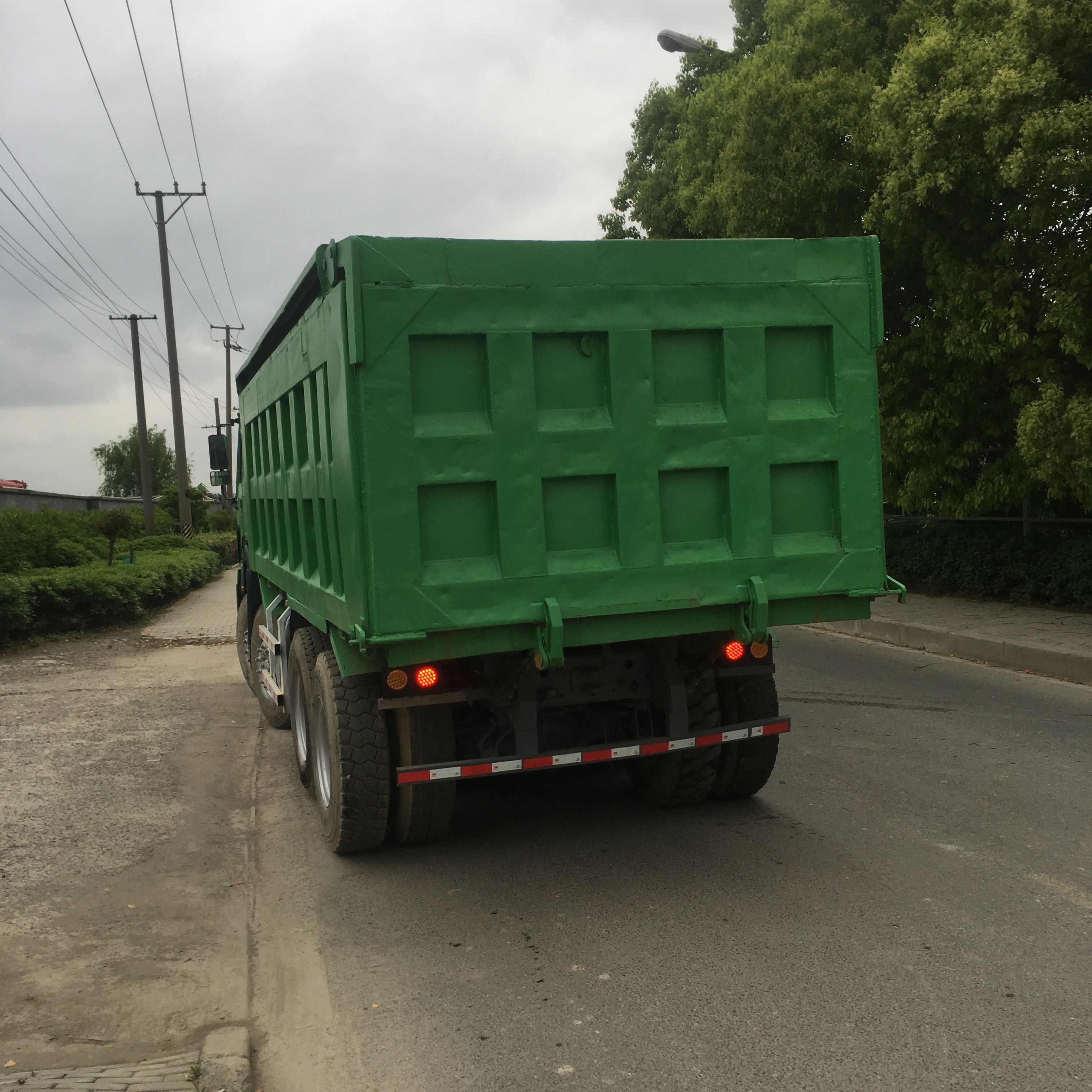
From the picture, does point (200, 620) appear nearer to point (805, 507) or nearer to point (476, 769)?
point (476, 769)

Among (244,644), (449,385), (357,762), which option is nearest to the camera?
(449,385)

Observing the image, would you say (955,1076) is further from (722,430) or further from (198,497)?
(198,497)

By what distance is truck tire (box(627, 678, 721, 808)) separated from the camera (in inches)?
223

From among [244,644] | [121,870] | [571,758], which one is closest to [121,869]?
[121,870]

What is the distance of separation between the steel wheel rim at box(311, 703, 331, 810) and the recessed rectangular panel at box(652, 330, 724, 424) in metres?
2.33

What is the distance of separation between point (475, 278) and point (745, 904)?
9.35 ft

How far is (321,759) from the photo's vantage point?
19.9 feet

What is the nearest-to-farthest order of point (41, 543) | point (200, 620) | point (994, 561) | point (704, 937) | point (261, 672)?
point (704, 937) → point (261, 672) → point (994, 561) → point (200, 620) → point (41, 543)

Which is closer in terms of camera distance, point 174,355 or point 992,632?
point 992,632

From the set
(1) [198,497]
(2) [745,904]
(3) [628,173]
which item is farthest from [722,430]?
(1) [198,497]

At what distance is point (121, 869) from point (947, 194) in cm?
1057

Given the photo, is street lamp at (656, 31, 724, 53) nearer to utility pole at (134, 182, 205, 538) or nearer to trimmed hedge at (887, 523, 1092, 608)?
trimmed hedge at (887, 523, 1092, 608)

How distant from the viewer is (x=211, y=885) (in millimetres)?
5492

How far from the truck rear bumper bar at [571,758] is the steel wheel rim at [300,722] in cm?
161
